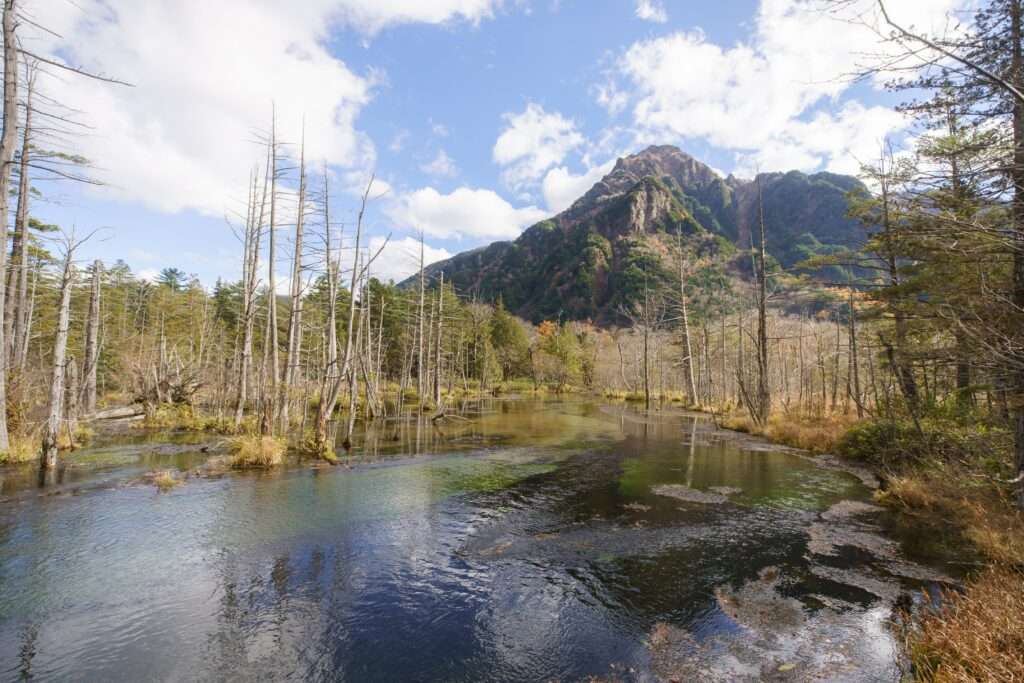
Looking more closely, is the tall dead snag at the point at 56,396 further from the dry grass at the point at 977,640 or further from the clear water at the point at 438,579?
the dry grass at the point at 977,640

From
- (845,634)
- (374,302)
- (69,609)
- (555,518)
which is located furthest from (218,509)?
(374,302)

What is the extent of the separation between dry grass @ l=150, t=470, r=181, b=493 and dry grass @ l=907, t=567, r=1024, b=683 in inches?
590

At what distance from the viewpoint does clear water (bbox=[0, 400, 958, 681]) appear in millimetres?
5371

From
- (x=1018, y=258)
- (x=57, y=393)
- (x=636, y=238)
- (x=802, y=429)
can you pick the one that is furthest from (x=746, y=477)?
(x=636, y=238)

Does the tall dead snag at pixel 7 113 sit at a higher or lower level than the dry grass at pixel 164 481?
higher

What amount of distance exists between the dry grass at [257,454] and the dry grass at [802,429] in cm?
2007

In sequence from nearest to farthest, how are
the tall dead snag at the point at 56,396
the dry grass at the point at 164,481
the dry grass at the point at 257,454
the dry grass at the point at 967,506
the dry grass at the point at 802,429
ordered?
1. the dry grass at the point at 967,506
2. the dry grass at the point at 164,481
3. the tall dead snag at the point at 56,396
4. the dry grass at the point at 257,454
5. the dry grass at the point at 802,429

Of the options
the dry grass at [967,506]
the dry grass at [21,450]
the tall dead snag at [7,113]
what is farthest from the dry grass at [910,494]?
the dry grass at [21,450]

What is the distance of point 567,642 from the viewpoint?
573 centimetres

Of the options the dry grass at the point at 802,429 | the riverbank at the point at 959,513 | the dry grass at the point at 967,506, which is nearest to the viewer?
the riverbank at the point at 959,513

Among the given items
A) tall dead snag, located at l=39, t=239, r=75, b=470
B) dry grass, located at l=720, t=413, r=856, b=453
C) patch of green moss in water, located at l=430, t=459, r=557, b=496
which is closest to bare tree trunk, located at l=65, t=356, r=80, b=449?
tall dead snag, located at l=39, t=239, r=75, b=470

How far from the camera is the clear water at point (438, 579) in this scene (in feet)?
17.6

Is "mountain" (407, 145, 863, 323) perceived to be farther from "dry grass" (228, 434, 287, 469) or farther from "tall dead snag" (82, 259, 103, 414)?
"dry grass" (228, 434, 287, 469)

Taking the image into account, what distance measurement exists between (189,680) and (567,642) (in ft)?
13.6
